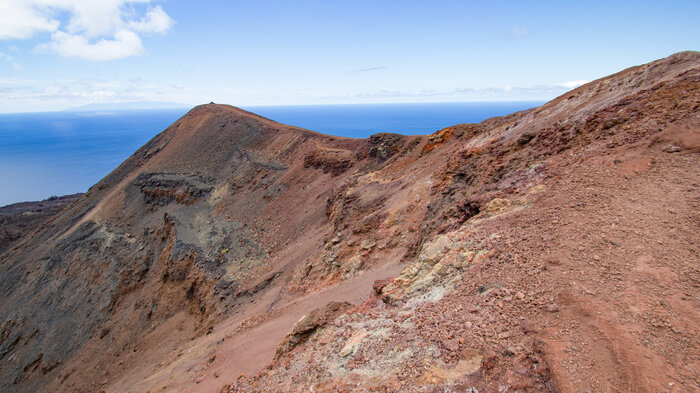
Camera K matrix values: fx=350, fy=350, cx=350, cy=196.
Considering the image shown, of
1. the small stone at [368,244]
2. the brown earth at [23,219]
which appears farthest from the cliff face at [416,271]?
the brown earth at [23,219]

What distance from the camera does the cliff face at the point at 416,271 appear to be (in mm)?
4555

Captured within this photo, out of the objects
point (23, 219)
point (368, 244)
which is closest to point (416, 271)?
point (368, 244)

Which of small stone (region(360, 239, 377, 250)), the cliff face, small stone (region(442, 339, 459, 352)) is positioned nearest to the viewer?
the cliff face

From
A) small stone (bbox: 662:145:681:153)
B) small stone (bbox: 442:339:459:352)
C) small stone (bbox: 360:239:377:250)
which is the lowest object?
small stone (bbox: 360:239:377:250)

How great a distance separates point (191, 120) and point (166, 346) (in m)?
28.9

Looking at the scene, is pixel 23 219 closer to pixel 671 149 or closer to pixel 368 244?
pixel 368 244

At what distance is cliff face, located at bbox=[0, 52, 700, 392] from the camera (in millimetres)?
4555

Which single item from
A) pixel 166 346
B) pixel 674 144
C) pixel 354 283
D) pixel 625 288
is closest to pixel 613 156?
pixel 674 144

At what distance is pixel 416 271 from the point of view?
767 cm

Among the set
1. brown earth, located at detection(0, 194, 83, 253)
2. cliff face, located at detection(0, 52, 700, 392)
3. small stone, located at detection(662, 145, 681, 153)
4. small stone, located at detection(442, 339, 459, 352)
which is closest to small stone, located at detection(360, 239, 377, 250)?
cliff face, located at detection(0, 52, 700, 392)

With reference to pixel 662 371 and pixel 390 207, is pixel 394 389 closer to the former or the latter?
pixel 662 371

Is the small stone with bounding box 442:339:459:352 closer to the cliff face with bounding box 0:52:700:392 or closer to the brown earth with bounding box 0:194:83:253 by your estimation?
the cliff face with bounding box 0:52:700:392

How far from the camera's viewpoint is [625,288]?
4766mm

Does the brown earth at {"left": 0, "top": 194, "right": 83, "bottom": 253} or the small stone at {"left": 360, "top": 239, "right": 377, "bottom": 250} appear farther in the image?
the brown earth at {"left": 0, "top": 194, "right": 83, "bottom": 253}
